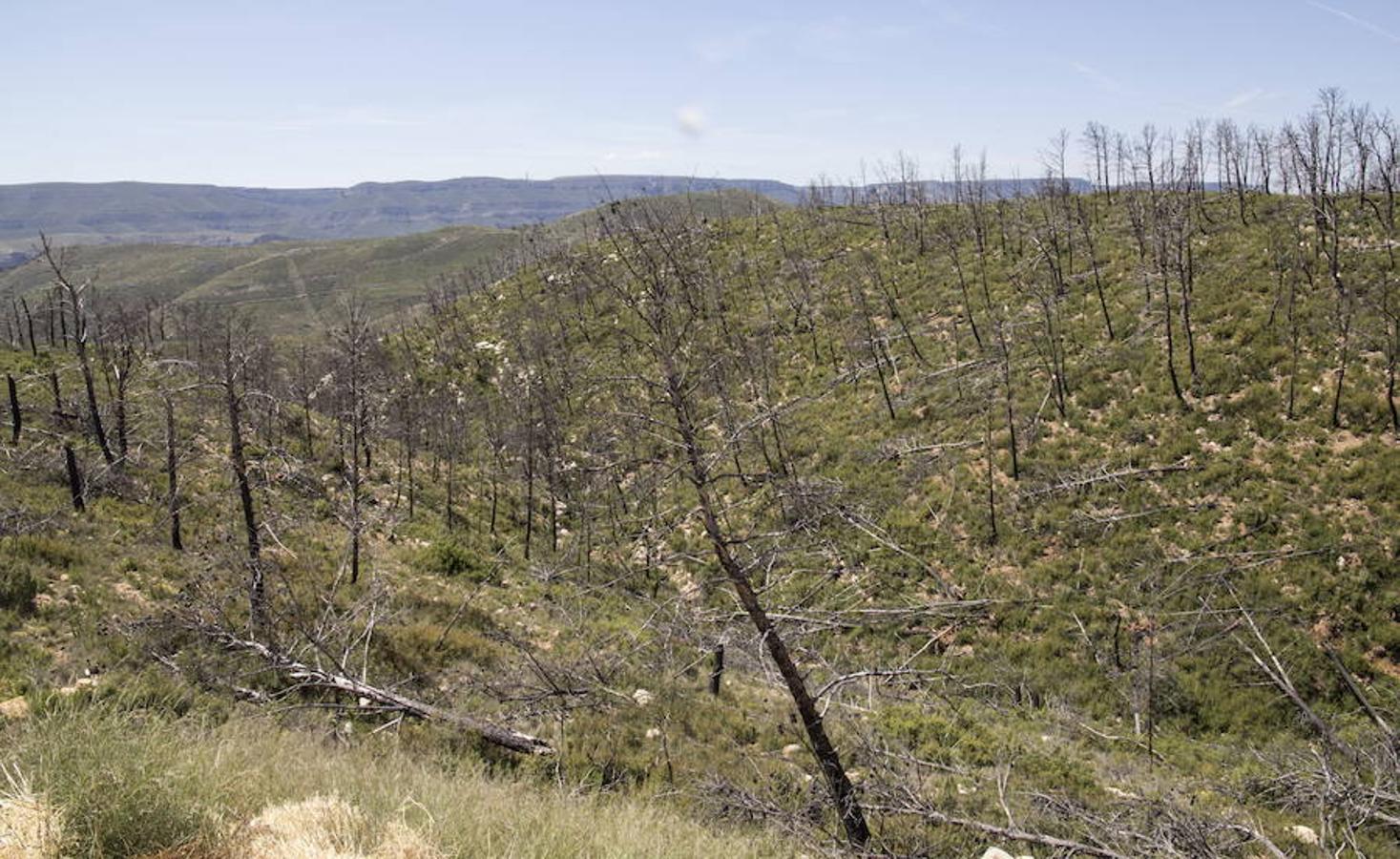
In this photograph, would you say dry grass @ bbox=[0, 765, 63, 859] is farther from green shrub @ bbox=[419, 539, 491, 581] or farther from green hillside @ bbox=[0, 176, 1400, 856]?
green shrub @ bbox=[419, 539, 491, 581]

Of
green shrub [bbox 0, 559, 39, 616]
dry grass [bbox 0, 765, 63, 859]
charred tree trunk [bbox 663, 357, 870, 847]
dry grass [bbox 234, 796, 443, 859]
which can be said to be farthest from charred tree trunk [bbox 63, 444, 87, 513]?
charred tree trunk [bbox 663, 357, 870, 847]

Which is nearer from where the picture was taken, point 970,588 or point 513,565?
point 970,588

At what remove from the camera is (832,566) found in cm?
529

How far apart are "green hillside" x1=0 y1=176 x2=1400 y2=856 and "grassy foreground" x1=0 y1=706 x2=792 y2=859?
0.06 meters

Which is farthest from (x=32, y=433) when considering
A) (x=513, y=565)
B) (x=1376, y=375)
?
(x=1376, y=375)

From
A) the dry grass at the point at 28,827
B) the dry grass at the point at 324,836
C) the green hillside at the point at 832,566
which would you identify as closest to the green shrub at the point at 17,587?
the green hillside at the point at 832,566

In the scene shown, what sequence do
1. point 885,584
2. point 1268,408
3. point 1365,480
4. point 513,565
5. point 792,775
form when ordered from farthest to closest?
1. point 513,565
2. point 1268,408
3. point 885,584
4. point 1365,480
5. point 792,775

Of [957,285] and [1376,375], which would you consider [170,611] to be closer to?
[1376,375]

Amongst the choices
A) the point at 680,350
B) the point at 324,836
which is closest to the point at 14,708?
the point at 324,836

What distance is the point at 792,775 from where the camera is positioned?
9.99 m

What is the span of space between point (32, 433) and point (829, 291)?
128 ft

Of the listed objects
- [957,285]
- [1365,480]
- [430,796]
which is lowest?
[1365,480]

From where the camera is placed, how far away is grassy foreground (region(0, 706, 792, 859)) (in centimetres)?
385

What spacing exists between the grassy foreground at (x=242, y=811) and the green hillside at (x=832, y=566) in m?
0.06
